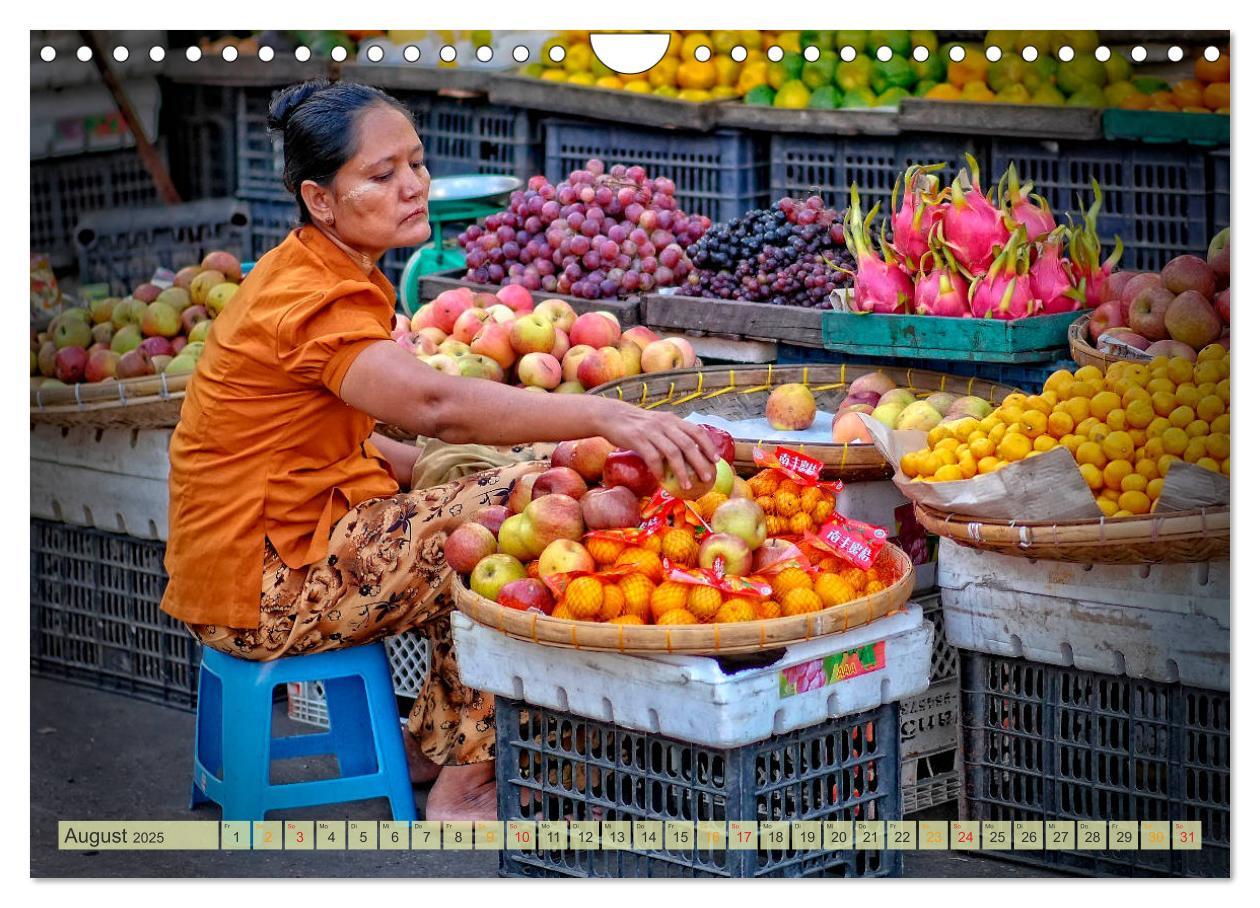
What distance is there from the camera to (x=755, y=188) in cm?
552

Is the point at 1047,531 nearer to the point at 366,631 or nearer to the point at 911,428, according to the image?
the point at 911,428

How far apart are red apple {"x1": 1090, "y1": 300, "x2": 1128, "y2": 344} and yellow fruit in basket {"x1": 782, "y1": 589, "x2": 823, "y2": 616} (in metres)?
1.13

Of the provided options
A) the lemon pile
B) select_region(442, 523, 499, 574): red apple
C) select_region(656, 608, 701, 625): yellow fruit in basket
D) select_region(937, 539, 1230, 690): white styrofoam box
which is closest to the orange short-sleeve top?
select_region(442, 523, 499, 574): red apple

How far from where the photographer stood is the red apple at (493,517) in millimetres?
3432

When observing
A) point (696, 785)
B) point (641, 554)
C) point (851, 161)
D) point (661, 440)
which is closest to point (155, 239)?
point (851, 161)

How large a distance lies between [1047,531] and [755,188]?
250cm

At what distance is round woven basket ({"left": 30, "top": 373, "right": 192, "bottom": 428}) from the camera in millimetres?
4262

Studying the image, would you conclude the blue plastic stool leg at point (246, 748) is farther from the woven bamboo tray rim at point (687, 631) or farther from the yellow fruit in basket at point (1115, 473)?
the yellow fruit in basket at point (1115, 473)

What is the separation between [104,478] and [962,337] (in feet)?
6.99

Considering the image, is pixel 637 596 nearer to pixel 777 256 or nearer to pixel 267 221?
pixel 777 256

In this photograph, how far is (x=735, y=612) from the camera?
306 cm

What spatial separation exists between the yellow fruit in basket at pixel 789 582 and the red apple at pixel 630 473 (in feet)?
1.00

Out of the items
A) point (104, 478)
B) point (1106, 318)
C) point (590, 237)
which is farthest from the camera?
point (590, 237)

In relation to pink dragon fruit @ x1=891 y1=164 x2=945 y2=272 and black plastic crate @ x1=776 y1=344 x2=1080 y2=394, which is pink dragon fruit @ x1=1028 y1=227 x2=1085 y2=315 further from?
pink dragon fruit @ x1=891 y1=164 x2=945 y2=272
